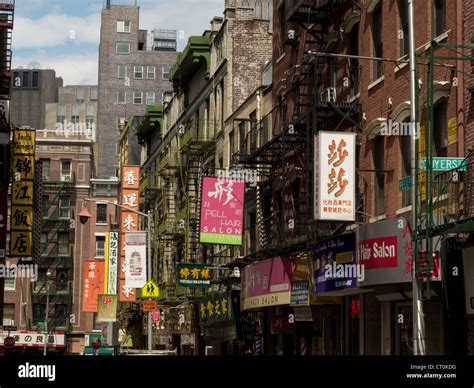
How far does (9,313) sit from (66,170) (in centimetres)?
1784

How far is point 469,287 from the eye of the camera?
2319 centimetres

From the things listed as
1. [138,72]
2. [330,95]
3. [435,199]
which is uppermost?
[138,72]

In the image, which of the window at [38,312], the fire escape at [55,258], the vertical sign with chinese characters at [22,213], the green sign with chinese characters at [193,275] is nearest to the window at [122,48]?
the fire escape at [55,258]

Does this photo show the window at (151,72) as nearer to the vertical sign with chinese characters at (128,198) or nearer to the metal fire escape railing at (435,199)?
the vertical sign with chinese characters at (128,198)

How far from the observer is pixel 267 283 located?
37.6 meters

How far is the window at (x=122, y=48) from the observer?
473 feet

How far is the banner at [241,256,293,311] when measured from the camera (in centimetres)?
3534

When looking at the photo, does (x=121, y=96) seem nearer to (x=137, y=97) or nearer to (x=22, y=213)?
(x=137, y=97)

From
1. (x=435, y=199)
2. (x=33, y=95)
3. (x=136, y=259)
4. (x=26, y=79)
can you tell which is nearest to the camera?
(x=435, y=199)

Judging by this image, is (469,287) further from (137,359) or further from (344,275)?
(137,359)

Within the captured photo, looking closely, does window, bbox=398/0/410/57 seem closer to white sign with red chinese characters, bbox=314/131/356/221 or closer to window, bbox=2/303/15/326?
white sign with red chinese characters, bbox=314/131/356/221

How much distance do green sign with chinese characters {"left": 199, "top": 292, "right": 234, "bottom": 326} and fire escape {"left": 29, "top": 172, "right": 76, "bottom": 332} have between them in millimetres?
54454

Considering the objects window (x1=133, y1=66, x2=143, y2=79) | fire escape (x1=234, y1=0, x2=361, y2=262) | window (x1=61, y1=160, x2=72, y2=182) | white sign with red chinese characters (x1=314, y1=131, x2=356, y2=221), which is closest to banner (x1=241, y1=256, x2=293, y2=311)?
fire escape (x1=234, y1=0, x2=361, y2=262)

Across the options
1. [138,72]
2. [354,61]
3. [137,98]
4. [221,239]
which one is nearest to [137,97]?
[137,98]
